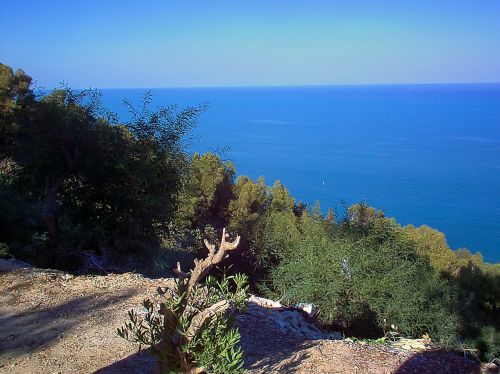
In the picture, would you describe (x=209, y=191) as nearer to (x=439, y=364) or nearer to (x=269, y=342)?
(x=269, y=342)

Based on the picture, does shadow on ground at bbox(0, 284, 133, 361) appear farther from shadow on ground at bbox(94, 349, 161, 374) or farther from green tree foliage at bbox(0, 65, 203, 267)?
green tree foliage at bbox(0, 65, 203, 267)

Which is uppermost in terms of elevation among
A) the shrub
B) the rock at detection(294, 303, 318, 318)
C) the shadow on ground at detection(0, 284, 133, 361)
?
the shrub

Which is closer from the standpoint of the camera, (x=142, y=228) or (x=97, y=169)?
(x=97, y=169)

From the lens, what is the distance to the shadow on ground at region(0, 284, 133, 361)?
4.98m

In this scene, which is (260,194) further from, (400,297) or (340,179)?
(340,179)

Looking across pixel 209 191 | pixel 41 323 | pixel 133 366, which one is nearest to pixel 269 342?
pixel 133 366

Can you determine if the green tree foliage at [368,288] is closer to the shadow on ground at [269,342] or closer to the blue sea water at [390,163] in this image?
the shadow on ground at [269,342]

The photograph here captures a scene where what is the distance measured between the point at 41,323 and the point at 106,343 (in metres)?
1.06

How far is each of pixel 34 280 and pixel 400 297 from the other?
20.4ft

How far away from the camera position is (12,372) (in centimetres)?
439

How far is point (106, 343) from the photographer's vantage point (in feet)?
16.6

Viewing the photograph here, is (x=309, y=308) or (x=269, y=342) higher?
(x=269, y=342)

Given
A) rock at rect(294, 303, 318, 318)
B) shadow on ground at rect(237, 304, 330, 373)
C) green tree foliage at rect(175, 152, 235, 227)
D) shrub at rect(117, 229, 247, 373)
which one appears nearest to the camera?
shrub at rect(117, 229, 247, 373)

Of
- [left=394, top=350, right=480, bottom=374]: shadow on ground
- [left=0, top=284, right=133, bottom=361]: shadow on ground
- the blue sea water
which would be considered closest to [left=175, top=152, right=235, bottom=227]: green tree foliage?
the blue sea water
